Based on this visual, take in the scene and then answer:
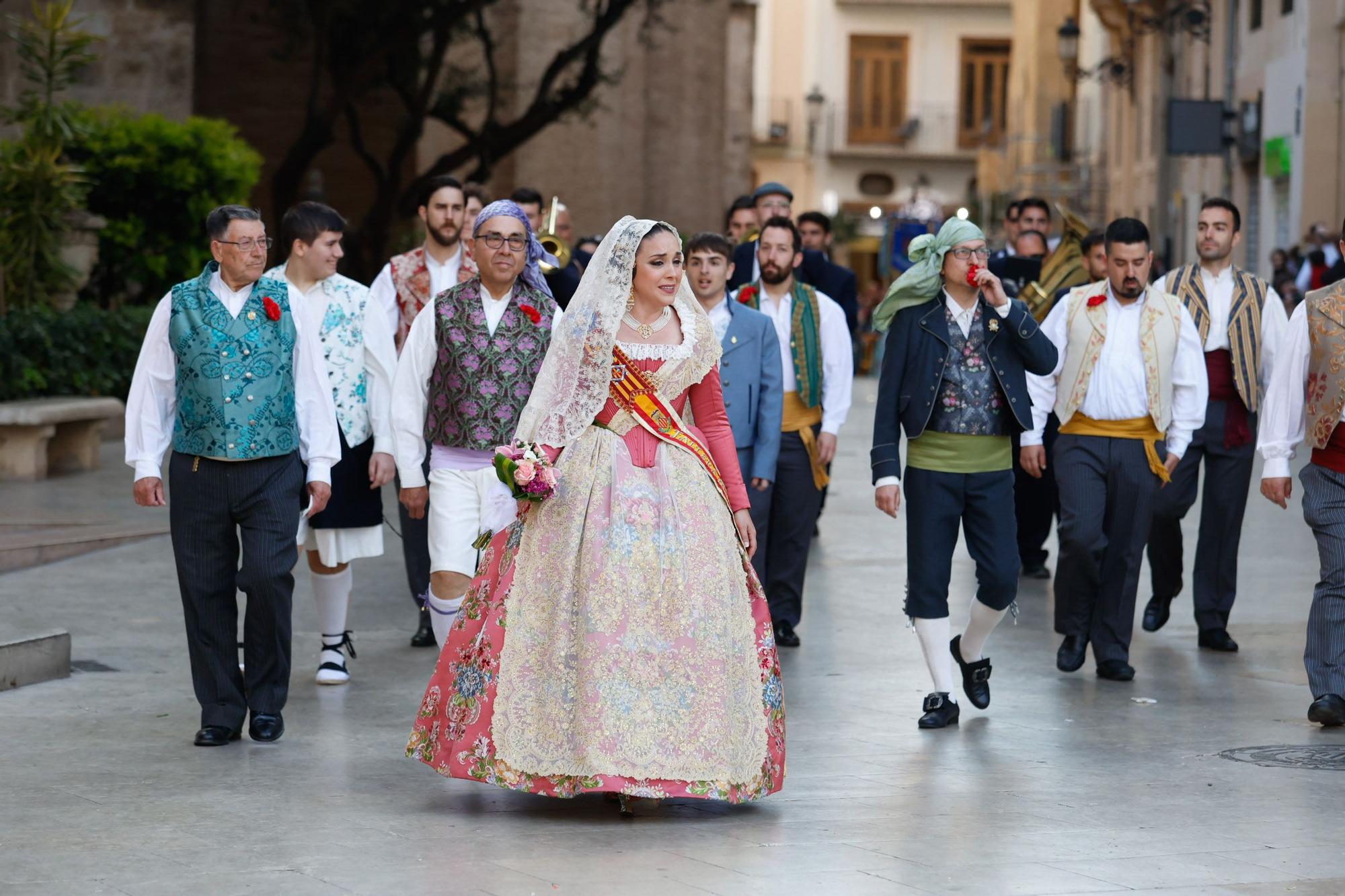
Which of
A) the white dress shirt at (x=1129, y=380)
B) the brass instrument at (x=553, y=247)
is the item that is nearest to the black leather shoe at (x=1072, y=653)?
the white dress shirt at (x=1129, y=380)

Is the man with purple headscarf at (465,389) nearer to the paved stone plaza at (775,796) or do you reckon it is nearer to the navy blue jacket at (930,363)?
the paved stone plaza at (775,796)

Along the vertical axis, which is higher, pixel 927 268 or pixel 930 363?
pixel 927 268

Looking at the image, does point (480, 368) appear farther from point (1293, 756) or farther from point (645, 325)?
point (1293, 756)

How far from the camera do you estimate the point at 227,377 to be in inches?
279

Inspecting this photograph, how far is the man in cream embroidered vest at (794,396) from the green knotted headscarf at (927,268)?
5.51 ft

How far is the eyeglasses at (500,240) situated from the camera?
7679mm

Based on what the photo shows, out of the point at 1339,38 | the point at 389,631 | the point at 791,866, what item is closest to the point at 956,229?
the point at 791,866

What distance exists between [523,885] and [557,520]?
1291 mm

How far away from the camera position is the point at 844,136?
6488 centimetres

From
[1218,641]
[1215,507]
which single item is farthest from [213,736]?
[1215,507]

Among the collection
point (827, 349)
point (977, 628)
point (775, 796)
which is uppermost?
point (827, 349)

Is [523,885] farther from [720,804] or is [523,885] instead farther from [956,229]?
[956,229]

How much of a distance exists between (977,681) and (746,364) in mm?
1843

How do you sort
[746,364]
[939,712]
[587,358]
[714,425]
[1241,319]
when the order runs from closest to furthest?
[587,358] < [714,425] < [939,712] < [746,364] < [1241,319]
